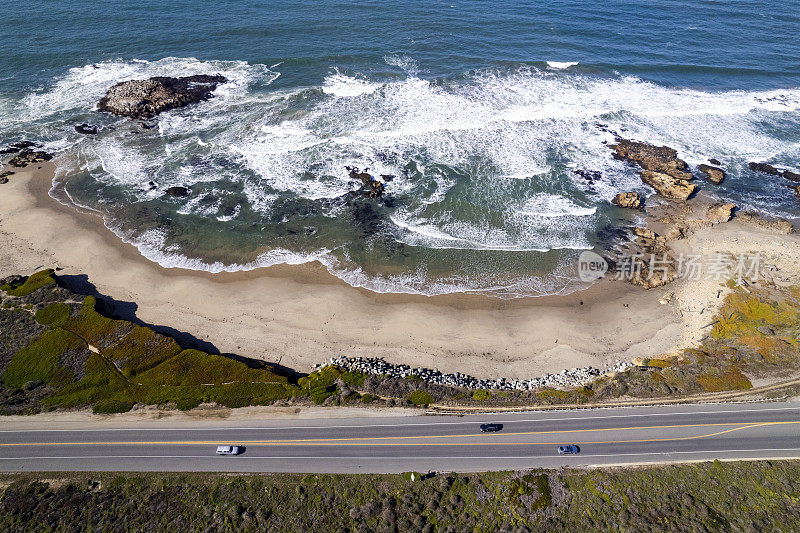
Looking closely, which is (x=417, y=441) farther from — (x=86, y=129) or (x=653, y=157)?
(x=86, y=129)

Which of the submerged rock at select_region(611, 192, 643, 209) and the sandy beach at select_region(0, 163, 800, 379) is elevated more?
the submerged rock at select_region(611, 192, 643, 209)

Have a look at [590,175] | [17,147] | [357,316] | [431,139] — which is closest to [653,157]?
[590,175]

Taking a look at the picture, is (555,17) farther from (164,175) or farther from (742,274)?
(164,175)

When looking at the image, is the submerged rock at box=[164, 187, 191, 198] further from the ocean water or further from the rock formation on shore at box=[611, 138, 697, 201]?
the rock formation on shore at box=[611, 138, 697, 201]

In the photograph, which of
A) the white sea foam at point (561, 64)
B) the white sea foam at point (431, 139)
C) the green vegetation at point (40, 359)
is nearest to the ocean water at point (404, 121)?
the white sea foam at point (431, 139)

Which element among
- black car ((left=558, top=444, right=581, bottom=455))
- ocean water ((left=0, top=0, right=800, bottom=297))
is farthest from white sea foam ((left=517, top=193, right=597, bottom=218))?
black car ((left=558, top=444, right=581, bottom=455))
